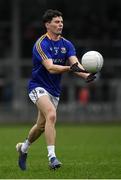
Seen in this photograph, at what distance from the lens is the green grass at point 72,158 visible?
12164 millimetres

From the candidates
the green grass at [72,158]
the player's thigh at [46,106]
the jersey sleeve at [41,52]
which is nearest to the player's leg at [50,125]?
the player's thigh at [46,106]

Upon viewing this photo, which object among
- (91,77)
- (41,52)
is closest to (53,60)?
(41,52)

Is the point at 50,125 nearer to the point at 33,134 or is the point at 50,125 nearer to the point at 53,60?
the point at 33,134

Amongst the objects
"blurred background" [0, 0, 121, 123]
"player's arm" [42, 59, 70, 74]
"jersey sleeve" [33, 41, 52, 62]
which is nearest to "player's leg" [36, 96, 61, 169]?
"player's arm" [42, 59, 70, 74]

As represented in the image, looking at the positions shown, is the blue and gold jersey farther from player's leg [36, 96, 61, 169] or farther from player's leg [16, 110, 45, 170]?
player's leg [16, 110, 45, 170]

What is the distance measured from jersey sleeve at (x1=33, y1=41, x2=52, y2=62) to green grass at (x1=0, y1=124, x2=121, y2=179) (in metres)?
1.78

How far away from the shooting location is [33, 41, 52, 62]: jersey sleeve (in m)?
13.1

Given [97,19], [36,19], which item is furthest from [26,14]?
[97,19]

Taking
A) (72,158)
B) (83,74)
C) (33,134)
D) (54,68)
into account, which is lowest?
(72,158)

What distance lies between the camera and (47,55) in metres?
13.1

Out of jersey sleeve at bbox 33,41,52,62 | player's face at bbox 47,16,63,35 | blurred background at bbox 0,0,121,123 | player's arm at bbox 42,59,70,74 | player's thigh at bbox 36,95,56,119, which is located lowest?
blurred background at bbox 0,0,121,123

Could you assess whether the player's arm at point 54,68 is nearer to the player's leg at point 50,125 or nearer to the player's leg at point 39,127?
the player's leg at point 50,125

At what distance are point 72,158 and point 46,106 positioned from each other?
3.07 m

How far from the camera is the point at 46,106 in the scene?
42.7ft
